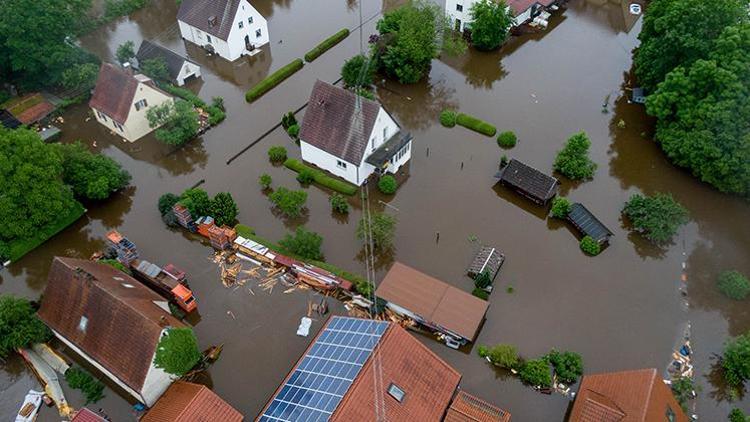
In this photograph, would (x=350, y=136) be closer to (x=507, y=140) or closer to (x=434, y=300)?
(x=507, y=140)

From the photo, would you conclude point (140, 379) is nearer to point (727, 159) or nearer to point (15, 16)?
point (15, 16)

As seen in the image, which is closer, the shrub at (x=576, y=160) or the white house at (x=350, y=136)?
the white house at (x=350, y=136)

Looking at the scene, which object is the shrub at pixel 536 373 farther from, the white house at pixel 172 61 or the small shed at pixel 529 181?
the white house at pixel 172 61

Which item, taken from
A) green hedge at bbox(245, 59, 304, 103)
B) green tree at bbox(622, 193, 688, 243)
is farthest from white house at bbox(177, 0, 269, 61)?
green tree at bbox(622, 193, 688, 243)

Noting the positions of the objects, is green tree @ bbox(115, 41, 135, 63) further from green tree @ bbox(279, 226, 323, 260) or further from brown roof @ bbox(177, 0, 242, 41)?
green tree @ bbox(279, 226, 323, 260)

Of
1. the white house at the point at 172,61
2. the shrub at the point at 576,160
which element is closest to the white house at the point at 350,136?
the shrub at the point at 576,160

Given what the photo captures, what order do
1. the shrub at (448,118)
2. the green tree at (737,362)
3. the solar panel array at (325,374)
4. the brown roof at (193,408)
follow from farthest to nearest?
1. the shrub at (448,118)
2. the green tree at (737,362)
3. the brown roof at (193,408)
4. the solar panel array at (325,374)
